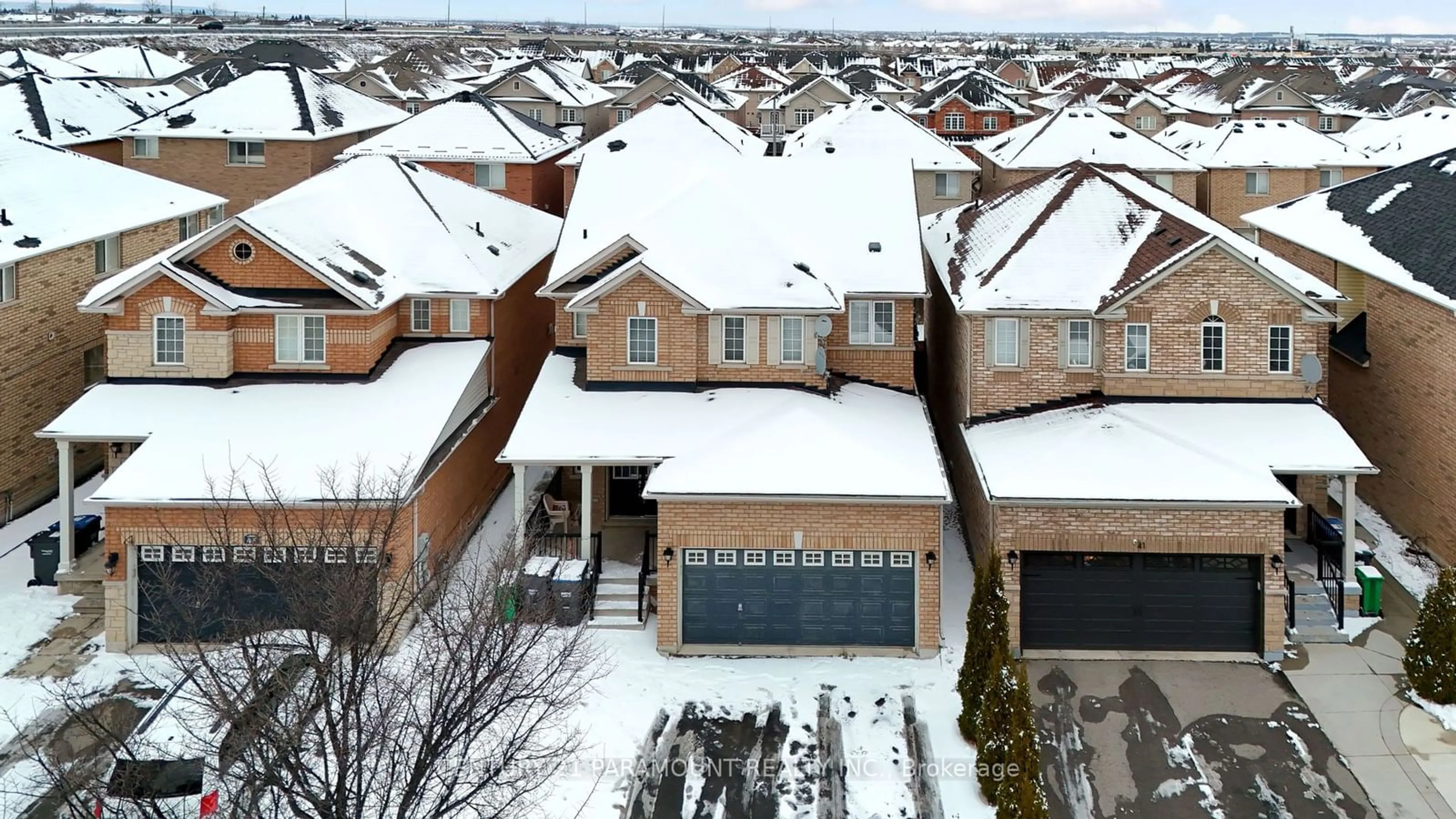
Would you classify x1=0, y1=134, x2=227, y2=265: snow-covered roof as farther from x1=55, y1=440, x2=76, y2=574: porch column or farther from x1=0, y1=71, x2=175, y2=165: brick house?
x1=0, y1=71, x2=175, y2=165: brick house

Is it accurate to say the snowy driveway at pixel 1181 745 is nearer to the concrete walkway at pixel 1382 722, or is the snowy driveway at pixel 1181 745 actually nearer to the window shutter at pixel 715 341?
the concrete walkway at pixel 1382 722

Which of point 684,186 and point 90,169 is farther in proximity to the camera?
point 90,169

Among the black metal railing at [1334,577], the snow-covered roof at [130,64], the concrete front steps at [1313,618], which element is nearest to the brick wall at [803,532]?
the concrete front steps at [1313,618]

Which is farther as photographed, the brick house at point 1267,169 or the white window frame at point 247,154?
the brick house at point 1267,169

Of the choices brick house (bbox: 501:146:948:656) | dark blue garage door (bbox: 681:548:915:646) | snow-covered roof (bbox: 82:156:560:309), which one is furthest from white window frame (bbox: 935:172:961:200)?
dark blue garage door (bbox: 681:548:915:646)

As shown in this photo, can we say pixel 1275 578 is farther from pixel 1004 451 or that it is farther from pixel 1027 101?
pixel 1027 101

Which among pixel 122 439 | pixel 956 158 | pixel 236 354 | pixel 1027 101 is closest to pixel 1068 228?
pixel 236 354

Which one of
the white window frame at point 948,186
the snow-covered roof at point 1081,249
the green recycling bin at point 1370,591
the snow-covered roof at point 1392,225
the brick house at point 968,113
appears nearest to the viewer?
the green recycling bin at point 1370,591
